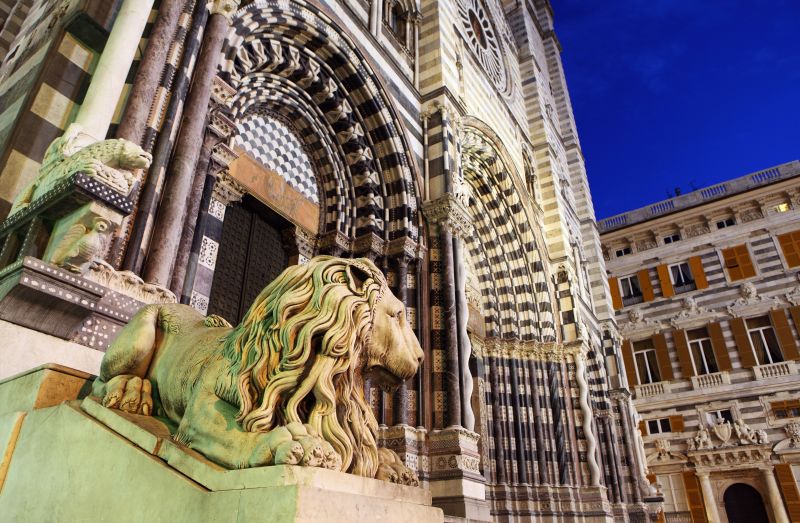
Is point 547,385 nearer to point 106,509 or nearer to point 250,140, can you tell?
point 250,140

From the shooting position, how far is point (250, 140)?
7.50 m

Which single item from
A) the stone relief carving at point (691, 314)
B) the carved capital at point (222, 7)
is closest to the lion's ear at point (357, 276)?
the carved capital at point (222, 7)

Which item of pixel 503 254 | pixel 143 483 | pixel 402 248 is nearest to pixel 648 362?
pixel 503 254

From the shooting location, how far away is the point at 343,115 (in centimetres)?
864

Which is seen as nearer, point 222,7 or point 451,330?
point 222,7

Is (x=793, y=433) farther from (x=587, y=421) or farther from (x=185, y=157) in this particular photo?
(x=185, y=157)

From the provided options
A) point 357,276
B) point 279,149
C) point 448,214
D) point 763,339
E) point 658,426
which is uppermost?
point 763,339

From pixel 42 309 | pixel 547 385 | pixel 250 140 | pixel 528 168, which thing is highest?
pixel 528 168

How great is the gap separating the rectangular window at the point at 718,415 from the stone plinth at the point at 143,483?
20063 millimetres

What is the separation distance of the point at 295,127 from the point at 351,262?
6.84 meters

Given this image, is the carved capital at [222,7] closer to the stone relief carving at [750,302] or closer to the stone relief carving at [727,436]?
the stone relief carving at [727,436]

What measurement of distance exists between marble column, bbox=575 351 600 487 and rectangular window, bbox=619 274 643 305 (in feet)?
37.1

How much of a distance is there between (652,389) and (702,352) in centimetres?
227

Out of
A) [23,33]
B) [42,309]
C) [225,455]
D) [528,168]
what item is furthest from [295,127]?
[528,168]
